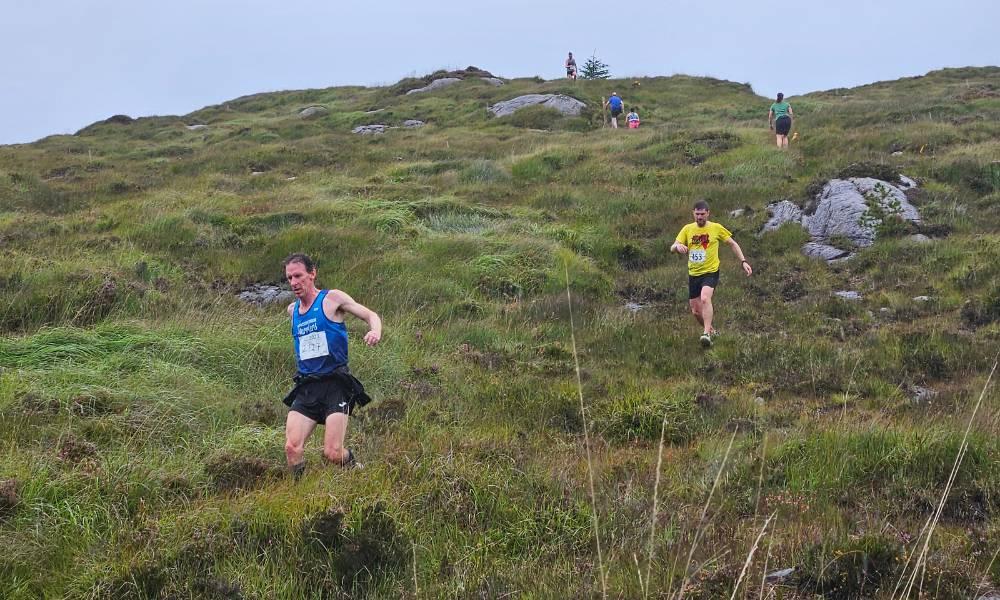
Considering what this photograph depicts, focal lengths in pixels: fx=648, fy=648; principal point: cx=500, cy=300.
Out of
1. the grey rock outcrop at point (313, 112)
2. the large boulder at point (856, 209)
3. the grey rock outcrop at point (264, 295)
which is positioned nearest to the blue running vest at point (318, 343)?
the grey rock outcrop at point (264, 295)

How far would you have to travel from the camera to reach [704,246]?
9.40m

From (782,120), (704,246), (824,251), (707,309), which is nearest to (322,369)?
(707,309)

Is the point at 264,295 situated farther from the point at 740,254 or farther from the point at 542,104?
the point at 542,104

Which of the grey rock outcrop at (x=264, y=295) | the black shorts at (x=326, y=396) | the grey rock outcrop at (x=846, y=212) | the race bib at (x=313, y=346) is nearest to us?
the black shorts at (x=326, y=396)

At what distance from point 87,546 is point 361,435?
2.22m

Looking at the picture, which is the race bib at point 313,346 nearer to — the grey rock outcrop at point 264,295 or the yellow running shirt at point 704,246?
the grey rock outcrop at point 264,295

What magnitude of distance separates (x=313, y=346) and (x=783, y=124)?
1806 cm

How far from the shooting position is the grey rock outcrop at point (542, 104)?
32.3m

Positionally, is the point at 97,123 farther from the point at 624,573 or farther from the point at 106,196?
the point at 624,573

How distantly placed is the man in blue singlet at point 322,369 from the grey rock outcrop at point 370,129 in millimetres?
27083

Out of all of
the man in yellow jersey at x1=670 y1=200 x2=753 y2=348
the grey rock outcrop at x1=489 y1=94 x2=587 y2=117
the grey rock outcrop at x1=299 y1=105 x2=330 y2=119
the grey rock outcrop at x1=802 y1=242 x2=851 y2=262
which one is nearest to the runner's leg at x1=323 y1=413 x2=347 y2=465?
the man in yellow jersey at x1=670 y1=200 x2=753 y2=348

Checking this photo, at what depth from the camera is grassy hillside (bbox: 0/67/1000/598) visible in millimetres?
3422

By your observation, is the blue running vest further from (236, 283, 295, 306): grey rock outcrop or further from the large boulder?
the large boulder

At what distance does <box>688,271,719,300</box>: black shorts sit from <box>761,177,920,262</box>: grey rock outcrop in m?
4.83
